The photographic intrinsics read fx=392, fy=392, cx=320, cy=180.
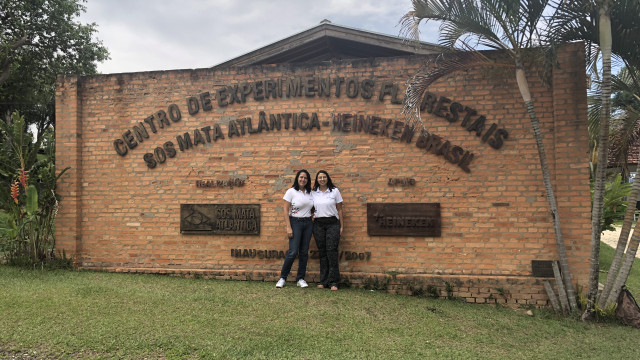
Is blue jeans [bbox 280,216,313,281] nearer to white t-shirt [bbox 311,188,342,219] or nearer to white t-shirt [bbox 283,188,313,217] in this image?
white t-shirt [bbox 283,188,313,217]

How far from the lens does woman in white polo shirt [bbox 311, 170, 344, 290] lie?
5238 mm

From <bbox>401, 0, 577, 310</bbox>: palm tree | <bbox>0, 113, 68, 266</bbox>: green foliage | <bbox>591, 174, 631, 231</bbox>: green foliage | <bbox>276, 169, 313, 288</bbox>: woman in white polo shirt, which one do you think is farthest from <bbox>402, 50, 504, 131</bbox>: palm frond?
<bbox>0, 113, 68, 266</bbox>: green foliage

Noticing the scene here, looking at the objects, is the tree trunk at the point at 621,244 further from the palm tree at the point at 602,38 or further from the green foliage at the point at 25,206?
the green foliage at the point at 25,206

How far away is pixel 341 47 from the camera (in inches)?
347

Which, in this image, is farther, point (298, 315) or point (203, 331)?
point (298, 315)

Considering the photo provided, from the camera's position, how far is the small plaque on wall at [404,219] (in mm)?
5379

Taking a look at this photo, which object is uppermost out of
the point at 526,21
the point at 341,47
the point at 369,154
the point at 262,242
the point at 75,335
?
the point at 341,47

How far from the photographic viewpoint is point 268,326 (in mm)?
3957

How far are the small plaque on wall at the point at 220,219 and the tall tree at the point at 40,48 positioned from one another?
11.3 metres

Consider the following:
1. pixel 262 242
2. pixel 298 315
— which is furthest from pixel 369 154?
pixel 298 315

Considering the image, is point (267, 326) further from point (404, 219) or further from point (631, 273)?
point (631, 273)

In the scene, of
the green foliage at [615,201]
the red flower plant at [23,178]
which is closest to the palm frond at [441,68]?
the green foliage at [615,201]

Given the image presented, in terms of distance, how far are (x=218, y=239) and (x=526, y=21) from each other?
495 cm

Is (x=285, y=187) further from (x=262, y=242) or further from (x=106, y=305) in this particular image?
(x=106, y=305)
